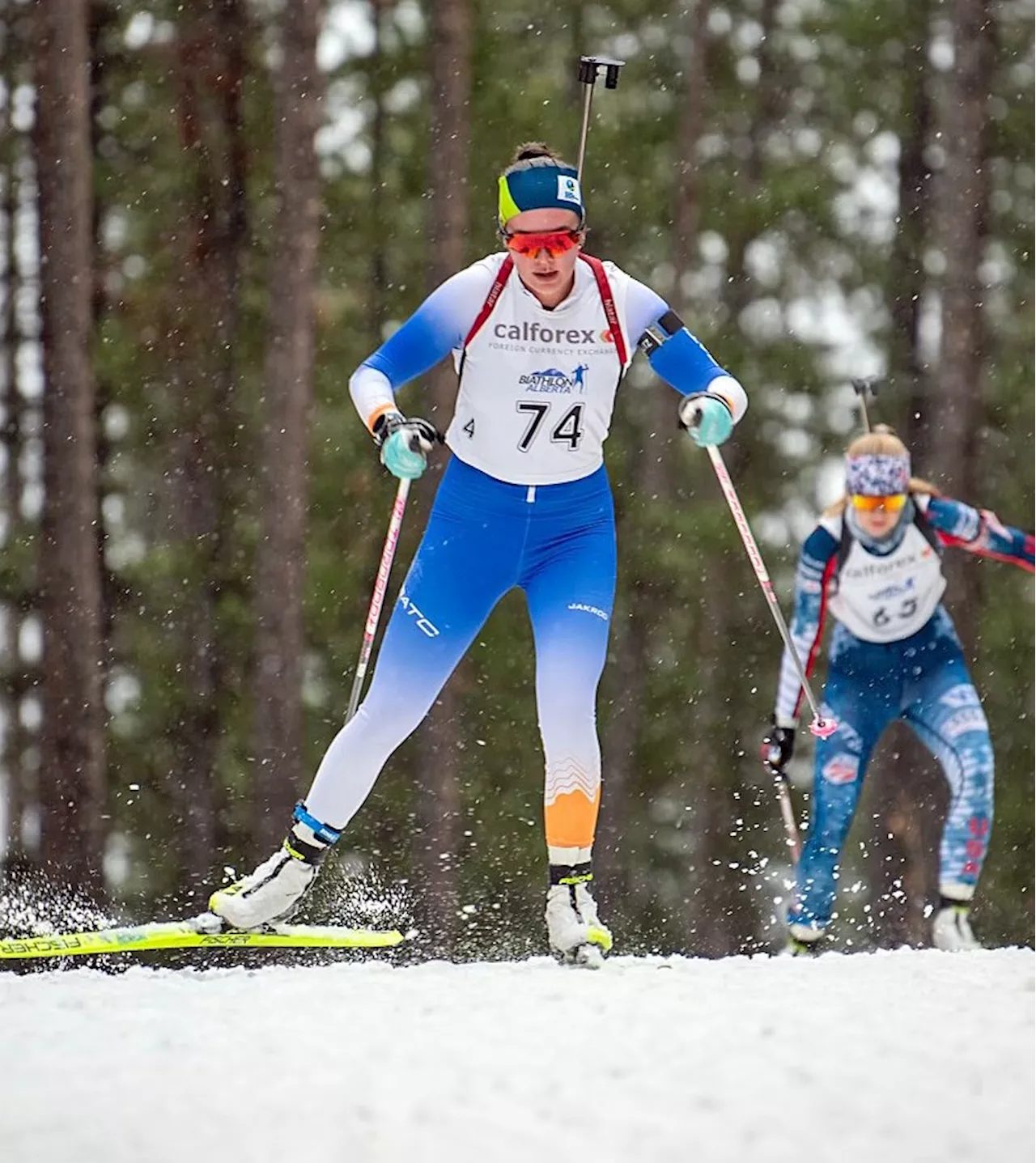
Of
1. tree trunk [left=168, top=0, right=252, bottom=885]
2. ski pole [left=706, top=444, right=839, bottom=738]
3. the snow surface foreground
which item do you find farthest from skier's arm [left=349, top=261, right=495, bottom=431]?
tree trunk [left=168, top=0, right=252, bottom=885]

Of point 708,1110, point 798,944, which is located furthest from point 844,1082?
point 798,944

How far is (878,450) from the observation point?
748 cm

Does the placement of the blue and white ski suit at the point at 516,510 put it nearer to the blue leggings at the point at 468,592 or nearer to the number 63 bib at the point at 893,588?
the blue leggings at the point at 468,592

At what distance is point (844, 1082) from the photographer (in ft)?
10.5

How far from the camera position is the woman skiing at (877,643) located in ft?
24.0

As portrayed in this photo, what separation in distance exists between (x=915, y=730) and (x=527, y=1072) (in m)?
4.69

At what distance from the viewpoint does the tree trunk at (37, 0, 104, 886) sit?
11016mm

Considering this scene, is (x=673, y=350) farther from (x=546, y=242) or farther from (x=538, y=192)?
(x=538, y=192)

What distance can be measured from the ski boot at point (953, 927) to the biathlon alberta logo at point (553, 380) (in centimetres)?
285

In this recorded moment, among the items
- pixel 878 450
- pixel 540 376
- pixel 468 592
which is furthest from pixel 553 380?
pixel 878 450

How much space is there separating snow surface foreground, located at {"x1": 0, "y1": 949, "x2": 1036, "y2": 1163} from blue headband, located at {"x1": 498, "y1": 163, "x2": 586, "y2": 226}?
224cm

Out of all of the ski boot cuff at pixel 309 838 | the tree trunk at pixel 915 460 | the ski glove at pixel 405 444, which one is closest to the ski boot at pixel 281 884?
the ski boot cuff at pixel 309 838

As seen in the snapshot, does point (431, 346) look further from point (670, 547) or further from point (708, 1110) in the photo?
point (670, 547)

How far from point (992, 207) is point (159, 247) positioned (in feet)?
23.5
